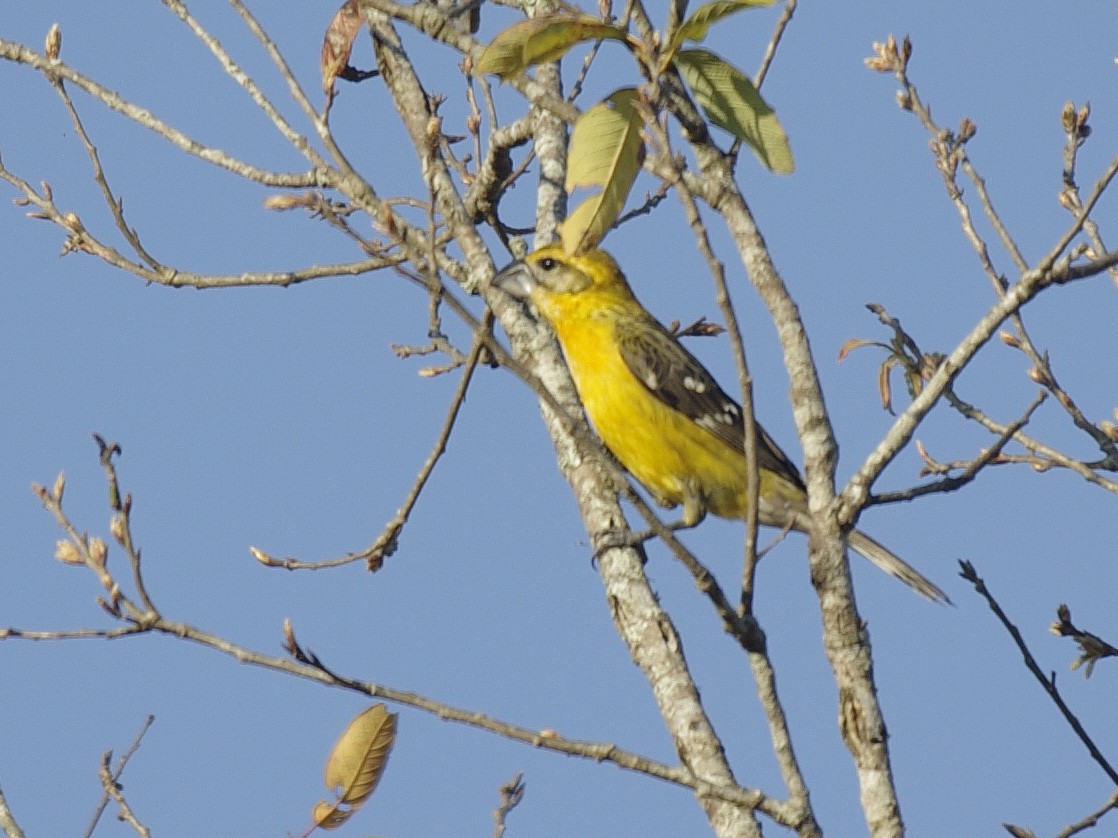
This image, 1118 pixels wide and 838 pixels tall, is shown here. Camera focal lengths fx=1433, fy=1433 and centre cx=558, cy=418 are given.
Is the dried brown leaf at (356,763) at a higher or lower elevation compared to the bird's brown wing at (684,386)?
lower

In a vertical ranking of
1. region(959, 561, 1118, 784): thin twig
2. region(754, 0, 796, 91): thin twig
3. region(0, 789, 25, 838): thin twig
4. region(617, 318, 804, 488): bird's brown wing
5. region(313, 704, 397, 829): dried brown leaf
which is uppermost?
region(617, 318, 804, 488): bird's brown wing

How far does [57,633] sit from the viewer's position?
3303 mm

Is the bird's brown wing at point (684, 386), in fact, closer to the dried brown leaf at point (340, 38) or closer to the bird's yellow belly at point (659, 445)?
the bird's yellow belly at point (659, 445)

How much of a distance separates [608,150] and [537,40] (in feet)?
0.90

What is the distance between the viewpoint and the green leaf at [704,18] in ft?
9.56

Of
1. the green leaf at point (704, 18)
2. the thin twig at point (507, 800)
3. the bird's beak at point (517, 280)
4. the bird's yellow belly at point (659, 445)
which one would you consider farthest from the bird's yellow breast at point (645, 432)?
the green leaf at point (704, 18)

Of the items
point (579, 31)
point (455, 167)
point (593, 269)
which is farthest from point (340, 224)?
point (593, 269)

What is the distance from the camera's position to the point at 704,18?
295 cm

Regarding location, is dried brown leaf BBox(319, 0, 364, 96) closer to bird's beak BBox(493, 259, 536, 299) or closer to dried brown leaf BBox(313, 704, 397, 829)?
bird's beak BBox(493, 259, 536, 299)

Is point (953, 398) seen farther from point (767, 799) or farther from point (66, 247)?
point (66, 247)

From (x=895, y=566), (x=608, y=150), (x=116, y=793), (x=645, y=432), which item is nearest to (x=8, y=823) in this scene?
(x=116, y=793)

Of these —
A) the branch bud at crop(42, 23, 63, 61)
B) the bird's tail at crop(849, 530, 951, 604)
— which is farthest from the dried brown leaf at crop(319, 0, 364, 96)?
the bird's tail at crop(849, 530, 951, 604)

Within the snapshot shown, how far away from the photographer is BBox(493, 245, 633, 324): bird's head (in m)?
6.05

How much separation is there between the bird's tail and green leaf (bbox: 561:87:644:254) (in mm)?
3231
